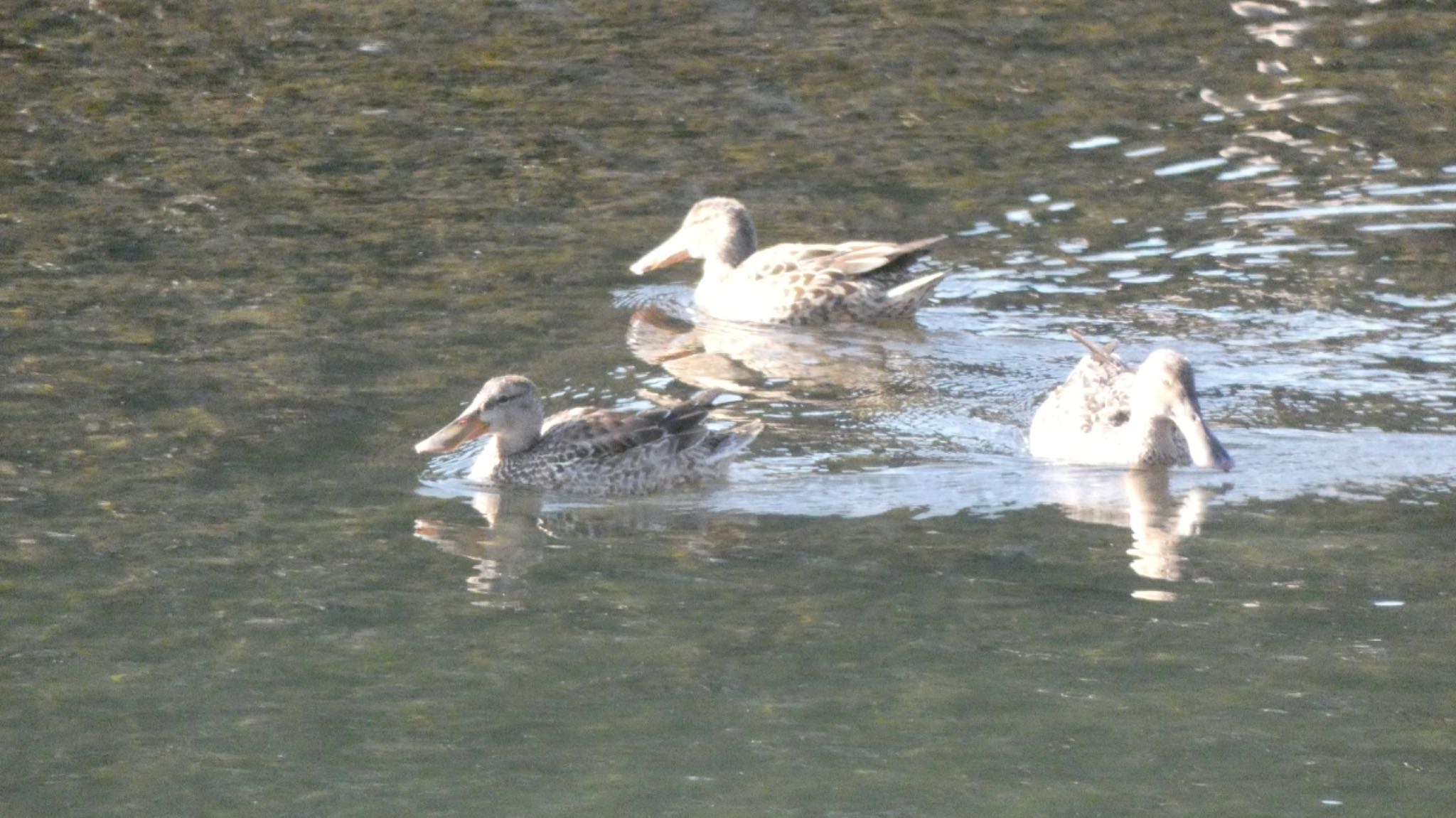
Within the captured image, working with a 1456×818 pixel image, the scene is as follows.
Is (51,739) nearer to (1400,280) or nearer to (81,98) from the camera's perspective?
(1400,280)

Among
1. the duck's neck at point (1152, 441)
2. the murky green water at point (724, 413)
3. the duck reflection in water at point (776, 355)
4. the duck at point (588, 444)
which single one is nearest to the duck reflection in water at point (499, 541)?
the murky green water at point (724, 413)

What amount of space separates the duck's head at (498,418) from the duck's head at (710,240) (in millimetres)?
3153

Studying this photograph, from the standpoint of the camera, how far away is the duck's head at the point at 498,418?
9500mm

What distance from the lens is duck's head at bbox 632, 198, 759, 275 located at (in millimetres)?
12930

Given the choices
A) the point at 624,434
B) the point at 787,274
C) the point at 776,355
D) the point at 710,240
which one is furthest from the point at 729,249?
the point at 624,434

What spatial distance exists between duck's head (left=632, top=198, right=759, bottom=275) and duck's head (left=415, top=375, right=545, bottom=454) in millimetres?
3153

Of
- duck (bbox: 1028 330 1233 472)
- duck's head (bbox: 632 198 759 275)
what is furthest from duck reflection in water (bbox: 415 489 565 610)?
duck's head (bbox: 632 198 759 275)

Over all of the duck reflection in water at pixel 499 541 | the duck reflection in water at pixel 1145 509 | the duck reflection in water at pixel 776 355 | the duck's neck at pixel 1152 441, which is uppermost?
the duck reflection in water at pixel 776 355

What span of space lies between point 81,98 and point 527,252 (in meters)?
5.10

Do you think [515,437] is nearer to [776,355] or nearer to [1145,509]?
[776,355]

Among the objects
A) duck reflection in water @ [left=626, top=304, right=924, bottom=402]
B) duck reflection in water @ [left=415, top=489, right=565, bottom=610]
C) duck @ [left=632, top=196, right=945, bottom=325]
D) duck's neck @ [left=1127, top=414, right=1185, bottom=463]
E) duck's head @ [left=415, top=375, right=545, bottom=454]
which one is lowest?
duck reflection in water @ [left=415, top=489, right=565, bottom=610]

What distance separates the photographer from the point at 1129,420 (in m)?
9.84

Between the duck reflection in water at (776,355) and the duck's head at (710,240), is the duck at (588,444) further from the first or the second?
the duck's head at (710,240)

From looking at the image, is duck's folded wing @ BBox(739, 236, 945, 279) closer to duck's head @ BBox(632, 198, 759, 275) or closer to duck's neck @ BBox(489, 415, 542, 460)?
duck's head @ BBox(632, 198, 759, 275)
